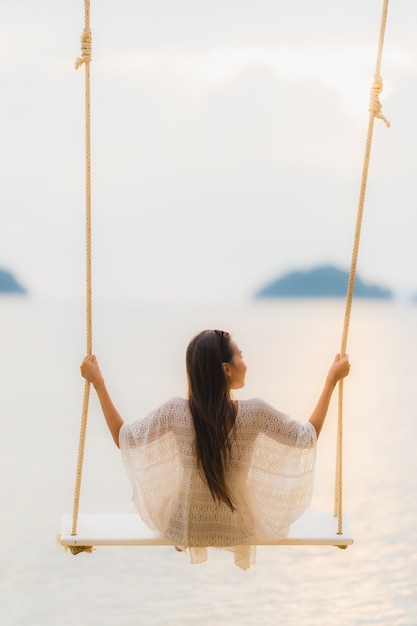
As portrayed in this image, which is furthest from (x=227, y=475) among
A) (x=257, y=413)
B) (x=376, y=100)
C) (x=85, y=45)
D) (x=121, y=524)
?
(x=85, y=45)

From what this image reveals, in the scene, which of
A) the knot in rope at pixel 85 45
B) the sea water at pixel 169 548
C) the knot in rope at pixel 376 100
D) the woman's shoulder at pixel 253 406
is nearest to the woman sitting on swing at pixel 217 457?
the woman's shoulder at pixel 253 406

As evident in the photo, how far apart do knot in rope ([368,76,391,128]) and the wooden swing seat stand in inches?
41.1

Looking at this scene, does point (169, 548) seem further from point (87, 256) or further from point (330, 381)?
point (87, 256)

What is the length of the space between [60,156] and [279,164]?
24.4 feet

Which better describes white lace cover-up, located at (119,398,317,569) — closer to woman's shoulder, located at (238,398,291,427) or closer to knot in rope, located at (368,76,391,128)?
woman's shoulder, located at (238,398,291,427)

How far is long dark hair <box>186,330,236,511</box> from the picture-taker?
2.53 meters

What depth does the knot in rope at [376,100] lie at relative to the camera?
9.26 ft

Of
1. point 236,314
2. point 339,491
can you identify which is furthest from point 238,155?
point 339,491

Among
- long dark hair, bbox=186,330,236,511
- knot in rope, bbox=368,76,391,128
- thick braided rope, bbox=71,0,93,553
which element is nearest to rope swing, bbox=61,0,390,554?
thick braided rope, bbox=71,0,93,553

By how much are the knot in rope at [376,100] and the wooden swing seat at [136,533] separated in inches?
41.1

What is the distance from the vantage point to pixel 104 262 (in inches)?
1578

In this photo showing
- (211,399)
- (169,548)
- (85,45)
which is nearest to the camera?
(211,399)

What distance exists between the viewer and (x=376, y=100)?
2834 millimetres

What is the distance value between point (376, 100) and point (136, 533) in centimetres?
128
